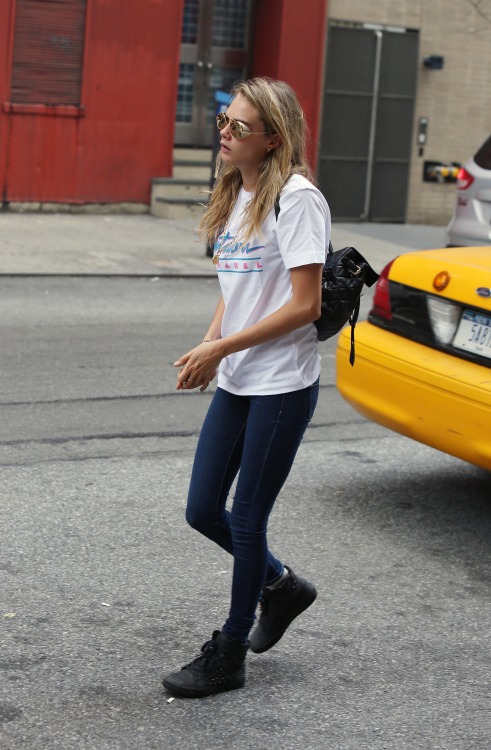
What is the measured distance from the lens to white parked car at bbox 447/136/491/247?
12.5 m

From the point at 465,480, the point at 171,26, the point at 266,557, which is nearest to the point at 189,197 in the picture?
the point at 171,26

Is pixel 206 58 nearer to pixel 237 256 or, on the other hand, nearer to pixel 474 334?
pixel 474 334

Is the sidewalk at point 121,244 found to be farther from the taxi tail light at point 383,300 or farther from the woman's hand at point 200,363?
the woman's hand at point 200,363

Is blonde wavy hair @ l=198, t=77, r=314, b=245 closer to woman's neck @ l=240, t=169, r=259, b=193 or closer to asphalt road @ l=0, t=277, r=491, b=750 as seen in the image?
woman's neck @ l=240, t=169, r=259, b=193

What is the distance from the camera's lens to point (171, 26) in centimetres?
1670

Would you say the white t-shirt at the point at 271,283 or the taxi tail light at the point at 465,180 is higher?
the taxi tail light at the point at 465,180

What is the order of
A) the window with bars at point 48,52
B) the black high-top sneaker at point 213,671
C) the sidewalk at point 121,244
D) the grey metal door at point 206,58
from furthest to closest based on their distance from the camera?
1. the grey metal door at point 206,58
2. the window with bars at point 48,52
3. the sidewalk at point 121,244
4. the black high-top sneaker at point 213,671

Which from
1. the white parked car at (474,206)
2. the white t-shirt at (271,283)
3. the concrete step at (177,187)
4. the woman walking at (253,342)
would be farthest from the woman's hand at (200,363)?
the concrete step at (177,187)

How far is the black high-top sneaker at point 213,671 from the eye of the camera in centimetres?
400

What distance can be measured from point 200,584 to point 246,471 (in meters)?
1.08

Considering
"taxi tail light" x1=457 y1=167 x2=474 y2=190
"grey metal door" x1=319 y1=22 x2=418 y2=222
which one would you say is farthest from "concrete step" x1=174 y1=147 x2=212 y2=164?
"taxi tail light" x1=457 y1=167 x2=474 y2=190

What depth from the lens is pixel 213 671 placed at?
13.2 ft

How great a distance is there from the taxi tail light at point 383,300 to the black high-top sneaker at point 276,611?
2039 mm

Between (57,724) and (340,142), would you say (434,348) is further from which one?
(340,142)
